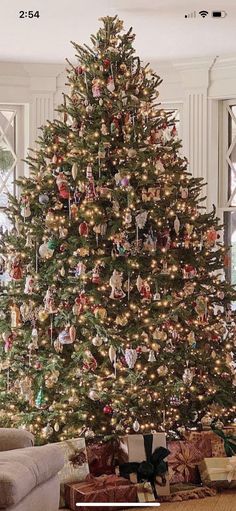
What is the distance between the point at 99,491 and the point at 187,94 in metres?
4.30

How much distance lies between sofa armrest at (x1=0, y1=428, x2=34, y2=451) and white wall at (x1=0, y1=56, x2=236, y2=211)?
4.18 m

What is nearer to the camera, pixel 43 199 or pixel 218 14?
pixel 43 199

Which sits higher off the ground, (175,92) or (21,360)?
(175,92)

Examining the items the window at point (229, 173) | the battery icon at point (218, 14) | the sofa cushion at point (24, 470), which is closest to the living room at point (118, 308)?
the battery icon at point (218, 14)

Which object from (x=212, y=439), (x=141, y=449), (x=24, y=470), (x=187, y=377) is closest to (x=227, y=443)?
(x=212, y=439)

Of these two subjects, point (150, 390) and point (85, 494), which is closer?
point (85, 494)

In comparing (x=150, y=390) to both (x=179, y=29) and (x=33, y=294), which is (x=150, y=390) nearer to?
(x=33, y=294)

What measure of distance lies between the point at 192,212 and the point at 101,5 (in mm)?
1624

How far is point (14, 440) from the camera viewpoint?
5102mm

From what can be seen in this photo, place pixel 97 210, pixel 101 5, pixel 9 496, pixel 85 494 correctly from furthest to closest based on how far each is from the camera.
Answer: pixel 101 5 → pixel 97 210 → pixel 85 494 → pixel 9 496

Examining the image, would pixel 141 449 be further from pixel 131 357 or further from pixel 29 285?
pixel 29 285

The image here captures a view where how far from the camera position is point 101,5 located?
7031mm

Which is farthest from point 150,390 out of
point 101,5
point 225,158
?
point 225,158

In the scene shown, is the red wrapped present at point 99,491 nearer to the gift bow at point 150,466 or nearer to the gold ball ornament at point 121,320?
the gift bow at point 150,466
